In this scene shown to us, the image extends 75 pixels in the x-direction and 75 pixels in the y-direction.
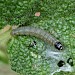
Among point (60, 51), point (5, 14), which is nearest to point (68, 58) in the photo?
point (60, 51)

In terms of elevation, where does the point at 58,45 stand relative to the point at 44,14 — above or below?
below

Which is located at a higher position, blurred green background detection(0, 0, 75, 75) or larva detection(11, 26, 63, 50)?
blurred green background detection(0, 0, 75, 75)

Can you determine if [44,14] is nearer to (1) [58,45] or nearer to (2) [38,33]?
(2) [38,33]

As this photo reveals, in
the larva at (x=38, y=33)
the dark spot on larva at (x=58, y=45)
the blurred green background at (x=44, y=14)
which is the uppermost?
the blurred green background at (x=44, y=14)

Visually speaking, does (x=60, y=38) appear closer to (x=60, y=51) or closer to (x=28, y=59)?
(x=60, y=51)

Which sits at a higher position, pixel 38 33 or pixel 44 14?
pixel 44 14

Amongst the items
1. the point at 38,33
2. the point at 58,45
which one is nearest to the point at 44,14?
the point at 38,33

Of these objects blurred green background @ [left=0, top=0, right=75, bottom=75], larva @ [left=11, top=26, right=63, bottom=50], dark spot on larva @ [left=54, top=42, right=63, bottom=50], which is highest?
blurred green background @ [left=0, top=0, right=75, bottom=75]

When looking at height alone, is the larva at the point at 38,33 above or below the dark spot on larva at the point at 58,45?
above

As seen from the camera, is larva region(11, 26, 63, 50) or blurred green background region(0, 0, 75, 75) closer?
blurred green background region(0, 0, 75, 75)

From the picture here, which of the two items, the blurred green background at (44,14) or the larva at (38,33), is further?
the larva at (38,33)

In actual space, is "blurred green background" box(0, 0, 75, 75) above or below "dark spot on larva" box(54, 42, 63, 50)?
above
